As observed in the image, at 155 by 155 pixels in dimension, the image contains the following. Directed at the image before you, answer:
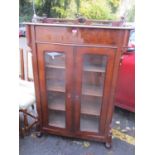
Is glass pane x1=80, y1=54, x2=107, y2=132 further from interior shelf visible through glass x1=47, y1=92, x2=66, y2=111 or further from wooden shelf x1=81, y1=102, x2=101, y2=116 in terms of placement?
interior shelf visible through glass x1=47, y1=92, x2=66, y2=111

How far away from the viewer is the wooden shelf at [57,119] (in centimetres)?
182

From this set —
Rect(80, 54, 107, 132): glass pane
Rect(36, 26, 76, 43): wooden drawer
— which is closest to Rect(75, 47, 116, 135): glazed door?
Rect(80, 54, 107, 132): glass pane

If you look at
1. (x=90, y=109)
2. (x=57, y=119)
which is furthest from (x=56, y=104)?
(x=90, y=109)

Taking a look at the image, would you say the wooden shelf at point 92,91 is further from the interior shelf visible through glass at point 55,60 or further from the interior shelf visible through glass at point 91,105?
the interior shelf visible through glass at point 55,60

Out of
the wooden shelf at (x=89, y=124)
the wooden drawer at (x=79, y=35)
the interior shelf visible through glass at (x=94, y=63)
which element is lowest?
the wooden shelf at (x=89, y=124)

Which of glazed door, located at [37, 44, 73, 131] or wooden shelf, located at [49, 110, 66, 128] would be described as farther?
wooden shelf, located at [49, 110, 66, 128]

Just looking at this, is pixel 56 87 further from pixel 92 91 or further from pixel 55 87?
pixel 92 91

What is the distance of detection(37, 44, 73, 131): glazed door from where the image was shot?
1.51 metres

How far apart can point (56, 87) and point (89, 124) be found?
0.49 m

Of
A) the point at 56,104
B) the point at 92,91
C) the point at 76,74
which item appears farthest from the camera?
the point at 56,104

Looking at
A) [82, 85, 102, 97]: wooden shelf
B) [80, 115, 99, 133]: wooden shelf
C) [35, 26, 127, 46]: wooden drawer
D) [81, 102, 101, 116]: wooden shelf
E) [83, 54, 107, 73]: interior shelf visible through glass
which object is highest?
[35, 26, 127, 46]: wooden drawer

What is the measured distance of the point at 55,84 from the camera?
Result: 170 centimetres

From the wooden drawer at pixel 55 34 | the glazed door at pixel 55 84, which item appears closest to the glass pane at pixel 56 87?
the glazed door at pixel 55 84
